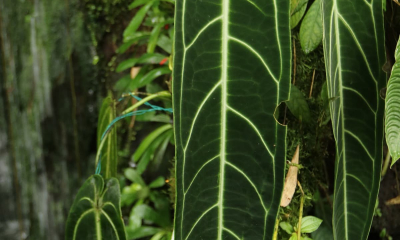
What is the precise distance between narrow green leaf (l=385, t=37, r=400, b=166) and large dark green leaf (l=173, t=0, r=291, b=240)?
0.47ft

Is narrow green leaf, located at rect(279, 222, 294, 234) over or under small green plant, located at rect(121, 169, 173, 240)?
over

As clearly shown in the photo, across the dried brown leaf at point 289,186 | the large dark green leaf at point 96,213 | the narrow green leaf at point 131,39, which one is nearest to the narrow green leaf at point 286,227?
the dried brown leaf at point 289,186

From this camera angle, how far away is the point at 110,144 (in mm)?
961

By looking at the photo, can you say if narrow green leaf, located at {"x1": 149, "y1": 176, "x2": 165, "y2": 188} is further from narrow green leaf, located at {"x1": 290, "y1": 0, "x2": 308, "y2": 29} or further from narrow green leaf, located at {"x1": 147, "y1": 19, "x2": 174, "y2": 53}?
narrow green leaf, located at {"x1": 290, "y1": 0, "x2": 308, "y2": 29}

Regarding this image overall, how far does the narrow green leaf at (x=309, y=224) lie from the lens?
815 mm

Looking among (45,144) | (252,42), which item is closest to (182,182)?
(252,42)

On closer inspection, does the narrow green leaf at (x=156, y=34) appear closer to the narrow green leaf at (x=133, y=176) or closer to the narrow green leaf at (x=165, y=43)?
the narrow green leaf at (x=165, y=43)

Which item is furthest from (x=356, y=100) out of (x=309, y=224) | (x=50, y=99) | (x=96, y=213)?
(x=50, y=99)

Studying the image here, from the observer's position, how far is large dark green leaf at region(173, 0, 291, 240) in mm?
474

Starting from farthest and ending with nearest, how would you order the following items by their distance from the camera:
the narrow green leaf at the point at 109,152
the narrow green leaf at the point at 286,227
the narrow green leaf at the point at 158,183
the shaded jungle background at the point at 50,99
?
the shaded jungle background at the point at 50,99
the narrow green leaf at the point at 158,183
the narrow green leaf at the point at 109,152
the narrow green leaf at the point at 286,227

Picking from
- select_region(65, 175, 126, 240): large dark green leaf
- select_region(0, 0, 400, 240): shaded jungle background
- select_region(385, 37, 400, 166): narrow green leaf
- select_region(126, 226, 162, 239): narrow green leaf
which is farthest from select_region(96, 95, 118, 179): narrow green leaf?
select_region(385, 37, 400, 166): narrow green leaf

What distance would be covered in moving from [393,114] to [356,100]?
0.07 m

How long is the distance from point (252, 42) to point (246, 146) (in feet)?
0.46

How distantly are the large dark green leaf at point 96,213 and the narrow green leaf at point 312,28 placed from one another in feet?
1.67
